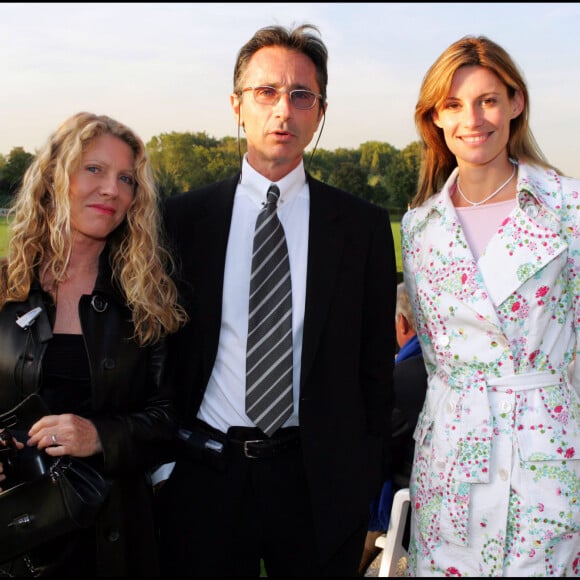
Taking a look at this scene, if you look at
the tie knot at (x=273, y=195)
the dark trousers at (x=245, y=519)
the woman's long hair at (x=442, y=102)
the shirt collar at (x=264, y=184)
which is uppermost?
the woman's long hair at (x=442, y=102)

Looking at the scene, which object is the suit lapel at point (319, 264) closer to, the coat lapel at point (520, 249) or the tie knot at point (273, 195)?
the tie knot at point (273, 195)

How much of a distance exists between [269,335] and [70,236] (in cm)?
78

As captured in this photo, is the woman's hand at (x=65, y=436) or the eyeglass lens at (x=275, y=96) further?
the eyeglass lens at (x=275, y=96)

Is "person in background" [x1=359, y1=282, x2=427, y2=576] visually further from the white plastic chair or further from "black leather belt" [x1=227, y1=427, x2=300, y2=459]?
"black leather belt" [x1=227, y1=427, x2=300, y2=459]

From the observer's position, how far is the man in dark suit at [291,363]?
2307mm

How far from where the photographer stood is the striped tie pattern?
2.25 m

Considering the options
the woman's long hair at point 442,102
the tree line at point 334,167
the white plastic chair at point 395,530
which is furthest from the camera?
the tree line at point 334,167

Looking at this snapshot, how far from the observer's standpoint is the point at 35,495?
6.61 ft

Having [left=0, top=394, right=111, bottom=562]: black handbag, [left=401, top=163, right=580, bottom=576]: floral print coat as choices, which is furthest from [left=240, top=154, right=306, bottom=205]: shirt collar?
[left=0, top=394, right=111, bottom=562]: black handbag

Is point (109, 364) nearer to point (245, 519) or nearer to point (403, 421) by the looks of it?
point (245, 519)

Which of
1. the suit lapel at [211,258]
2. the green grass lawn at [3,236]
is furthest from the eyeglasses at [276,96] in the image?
A: the green grass lawn at [3,236]

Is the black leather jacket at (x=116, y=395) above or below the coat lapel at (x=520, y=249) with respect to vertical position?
below

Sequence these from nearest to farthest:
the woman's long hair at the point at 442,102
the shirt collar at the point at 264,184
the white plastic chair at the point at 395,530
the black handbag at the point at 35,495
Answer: the black handbag at the point at 35,495 → the woman's long hair at the point at 442,102 → the shirt collar at the point at 264,184 → the white plastic chair at the point at 395,530

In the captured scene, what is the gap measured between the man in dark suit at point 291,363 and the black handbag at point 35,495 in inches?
16.9
